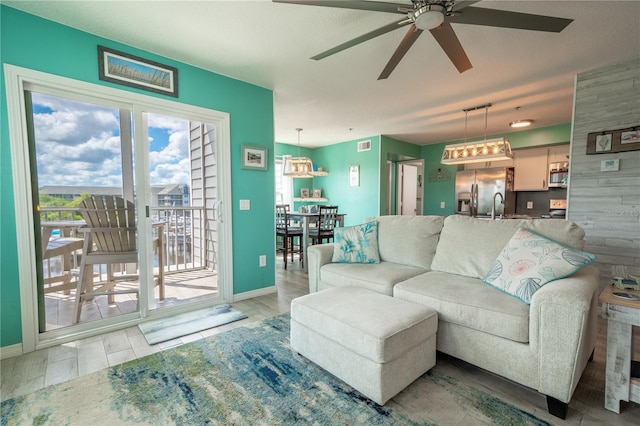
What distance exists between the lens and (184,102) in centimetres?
268

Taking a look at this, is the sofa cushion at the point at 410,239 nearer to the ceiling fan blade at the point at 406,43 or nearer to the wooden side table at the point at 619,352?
the wooden side table at the point at 619,352

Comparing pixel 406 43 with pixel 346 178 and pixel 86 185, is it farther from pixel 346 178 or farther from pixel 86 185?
pixel 346 178

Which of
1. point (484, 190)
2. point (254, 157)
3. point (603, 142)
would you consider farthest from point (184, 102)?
point (484, 190)

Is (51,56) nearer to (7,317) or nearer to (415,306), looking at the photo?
(7,317)

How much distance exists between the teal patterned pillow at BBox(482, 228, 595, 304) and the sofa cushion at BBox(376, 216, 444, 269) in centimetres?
58

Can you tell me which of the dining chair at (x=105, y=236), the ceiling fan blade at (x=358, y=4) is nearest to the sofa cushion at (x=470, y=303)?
the ceiling fan blade at (x=358, y=4)

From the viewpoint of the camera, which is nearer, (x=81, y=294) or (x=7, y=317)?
(x=7, y=317)

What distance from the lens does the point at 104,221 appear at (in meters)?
2.52

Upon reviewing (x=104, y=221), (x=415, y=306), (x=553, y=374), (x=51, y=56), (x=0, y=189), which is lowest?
(x=553, y=374)

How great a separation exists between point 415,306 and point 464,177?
4.87 meters

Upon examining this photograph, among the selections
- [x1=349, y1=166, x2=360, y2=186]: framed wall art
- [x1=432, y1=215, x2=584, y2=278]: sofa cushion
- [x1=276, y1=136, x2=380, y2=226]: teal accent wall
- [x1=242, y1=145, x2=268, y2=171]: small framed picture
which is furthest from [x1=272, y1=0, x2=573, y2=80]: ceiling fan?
[x1=349, y1=166, x2=360, y2=186]: framed wall art

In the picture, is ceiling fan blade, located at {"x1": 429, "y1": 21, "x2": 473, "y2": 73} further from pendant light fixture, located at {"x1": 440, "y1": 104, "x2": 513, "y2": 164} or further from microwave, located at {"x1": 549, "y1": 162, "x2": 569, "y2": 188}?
microwave, located at {"x1": 549, "y1": 162, "x2": 569, "y2": 188}

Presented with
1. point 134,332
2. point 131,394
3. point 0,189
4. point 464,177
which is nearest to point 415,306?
point 131,394

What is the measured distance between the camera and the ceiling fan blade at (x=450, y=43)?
159 centimetres
